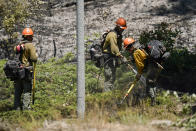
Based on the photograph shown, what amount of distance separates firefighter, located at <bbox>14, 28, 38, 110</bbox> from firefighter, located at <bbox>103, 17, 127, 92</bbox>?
1844 mm

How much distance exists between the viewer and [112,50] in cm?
846

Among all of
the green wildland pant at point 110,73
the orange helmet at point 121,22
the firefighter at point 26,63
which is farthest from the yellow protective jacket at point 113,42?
the firefighter at point 26,63

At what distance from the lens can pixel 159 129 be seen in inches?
234

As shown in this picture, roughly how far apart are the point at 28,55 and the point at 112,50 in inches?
80.5

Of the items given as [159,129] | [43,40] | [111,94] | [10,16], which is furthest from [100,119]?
[43,40]

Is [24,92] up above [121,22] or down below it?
below

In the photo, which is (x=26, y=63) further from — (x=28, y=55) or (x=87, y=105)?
(x=87, y=105)

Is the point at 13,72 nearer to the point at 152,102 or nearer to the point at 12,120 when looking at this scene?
the point at 12,120

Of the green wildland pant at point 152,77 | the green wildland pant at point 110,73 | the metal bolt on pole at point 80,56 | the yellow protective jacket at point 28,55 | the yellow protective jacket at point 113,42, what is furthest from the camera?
the green wildland pant at point 110,73

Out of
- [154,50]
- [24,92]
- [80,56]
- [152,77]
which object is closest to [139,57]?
[154,50]

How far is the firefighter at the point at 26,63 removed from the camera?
742 cm

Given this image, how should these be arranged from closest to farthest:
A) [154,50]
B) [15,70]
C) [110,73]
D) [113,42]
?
[154,50] → [15,70] → [113,42] → [110,73]

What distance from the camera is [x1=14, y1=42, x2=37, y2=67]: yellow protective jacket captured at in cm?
739

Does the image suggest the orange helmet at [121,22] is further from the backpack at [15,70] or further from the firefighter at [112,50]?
the backpack at [15,70]
